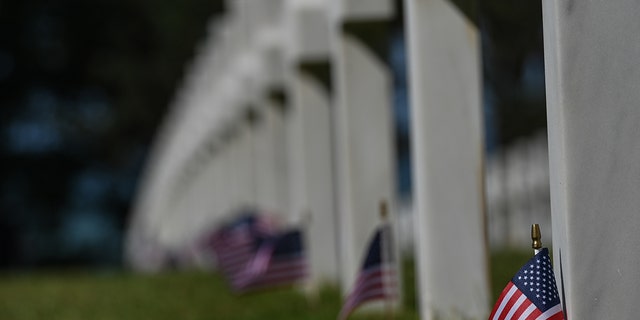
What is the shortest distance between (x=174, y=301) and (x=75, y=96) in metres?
43.2

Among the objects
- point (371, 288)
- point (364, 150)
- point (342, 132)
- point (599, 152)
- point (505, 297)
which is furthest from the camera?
point (342, 132)

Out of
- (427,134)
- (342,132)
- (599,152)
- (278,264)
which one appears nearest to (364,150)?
(342,132)

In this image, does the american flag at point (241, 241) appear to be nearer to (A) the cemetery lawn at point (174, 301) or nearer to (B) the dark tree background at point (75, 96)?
(A) the cemetery lawn at point (174, 301)

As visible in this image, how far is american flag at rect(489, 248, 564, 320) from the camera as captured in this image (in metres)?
5.16

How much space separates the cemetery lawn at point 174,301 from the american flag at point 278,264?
0.59 feet

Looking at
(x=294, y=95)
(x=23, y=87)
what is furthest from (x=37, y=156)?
(x=294, y=95)

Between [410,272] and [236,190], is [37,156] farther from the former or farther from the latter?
[410,272]

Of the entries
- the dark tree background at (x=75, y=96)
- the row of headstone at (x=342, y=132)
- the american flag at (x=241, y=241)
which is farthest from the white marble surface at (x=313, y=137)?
the dark tree background at (x=75, y=96)

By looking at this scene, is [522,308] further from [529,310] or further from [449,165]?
[449,165]

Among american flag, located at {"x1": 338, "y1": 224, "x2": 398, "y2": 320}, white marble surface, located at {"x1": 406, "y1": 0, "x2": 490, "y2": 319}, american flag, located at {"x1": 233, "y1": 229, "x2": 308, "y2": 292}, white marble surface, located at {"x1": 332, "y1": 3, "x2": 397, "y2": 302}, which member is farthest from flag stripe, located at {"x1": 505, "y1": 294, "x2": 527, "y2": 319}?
american flag, located at {"x1": 233, "y1": 229, "x2": 308, "y2": 292}

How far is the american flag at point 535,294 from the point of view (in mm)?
5164

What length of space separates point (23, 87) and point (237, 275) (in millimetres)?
42799

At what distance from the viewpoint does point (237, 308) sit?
11047 mm

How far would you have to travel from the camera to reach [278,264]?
36.2ft
